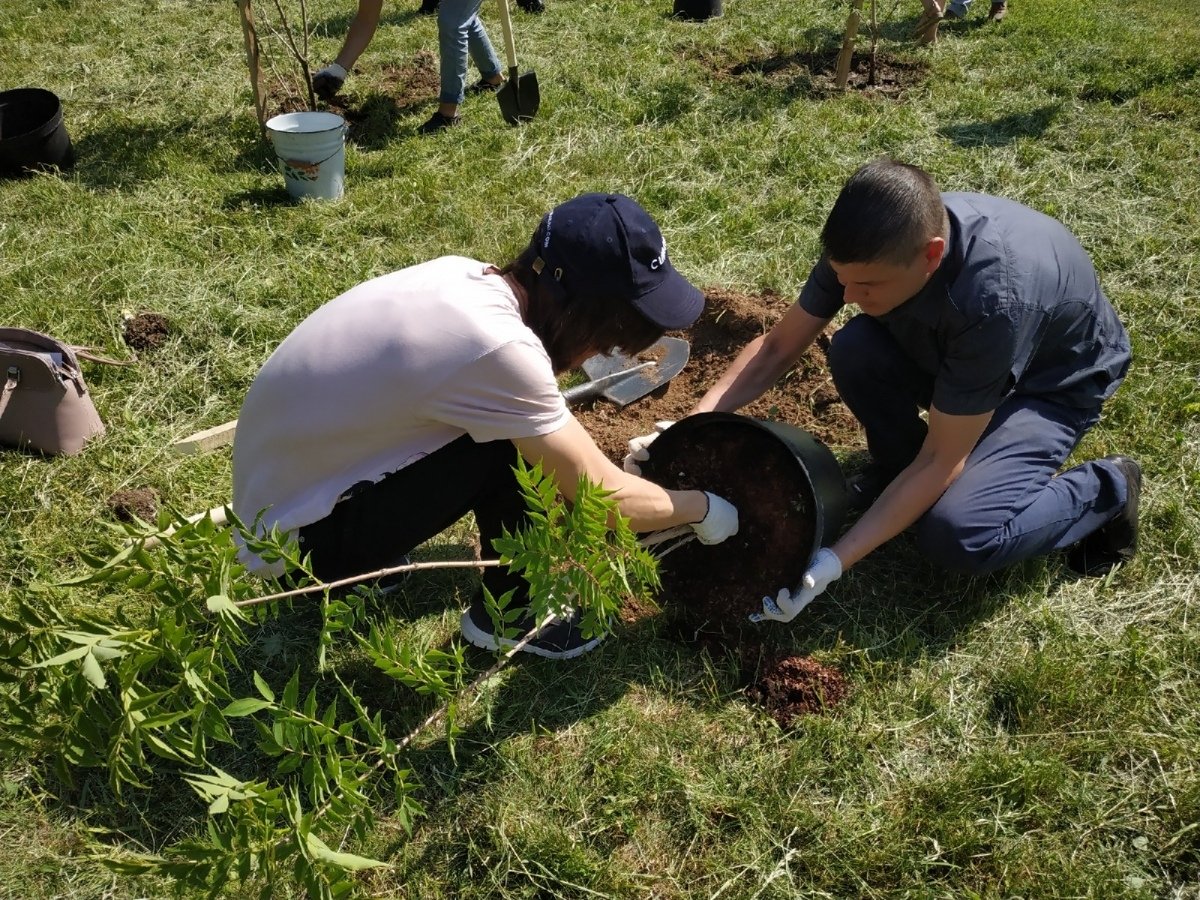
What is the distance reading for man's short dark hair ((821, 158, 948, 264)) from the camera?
2.14 m

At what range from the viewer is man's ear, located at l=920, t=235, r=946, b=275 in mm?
2221

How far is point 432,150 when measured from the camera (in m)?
5.38

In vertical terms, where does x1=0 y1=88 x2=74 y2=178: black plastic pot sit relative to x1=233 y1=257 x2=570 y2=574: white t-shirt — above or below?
below

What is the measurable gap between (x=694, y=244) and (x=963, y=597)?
7.53ft

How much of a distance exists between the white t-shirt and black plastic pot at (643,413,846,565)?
73 centimetres

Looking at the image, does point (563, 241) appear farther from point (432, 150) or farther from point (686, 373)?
point (432, 150)

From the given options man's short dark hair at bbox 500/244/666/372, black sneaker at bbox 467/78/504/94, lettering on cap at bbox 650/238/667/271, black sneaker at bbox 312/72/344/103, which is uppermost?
lettering on cap at bbox 650/238/667/271

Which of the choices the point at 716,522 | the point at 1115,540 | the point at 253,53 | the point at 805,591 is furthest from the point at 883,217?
the point at 253,53

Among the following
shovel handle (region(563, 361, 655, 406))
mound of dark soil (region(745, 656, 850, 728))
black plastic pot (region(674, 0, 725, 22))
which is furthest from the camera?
black plastic pot (region(674, 0, 725, 22))

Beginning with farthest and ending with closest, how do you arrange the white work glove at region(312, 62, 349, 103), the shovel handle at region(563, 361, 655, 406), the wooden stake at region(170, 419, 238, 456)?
the white work glove at region(312, 62, 349, 103)
the shovel handle at region(563, 361, 655, 406)
the wooden stake at region(170, 419, 238, 456)

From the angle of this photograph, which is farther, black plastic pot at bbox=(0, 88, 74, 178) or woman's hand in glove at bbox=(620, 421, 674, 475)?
black plastic pot at bbox=(0, 88, 74, 178)

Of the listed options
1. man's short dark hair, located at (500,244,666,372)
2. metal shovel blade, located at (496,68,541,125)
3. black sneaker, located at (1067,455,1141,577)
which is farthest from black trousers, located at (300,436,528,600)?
metal shovel blade, located at (496,68,541,125)

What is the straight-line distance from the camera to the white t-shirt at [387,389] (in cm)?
192

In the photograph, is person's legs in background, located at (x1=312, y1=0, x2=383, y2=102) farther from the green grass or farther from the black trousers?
the black trousers
